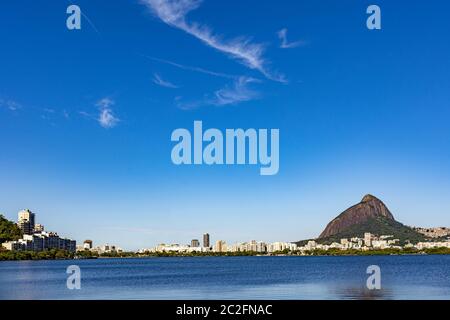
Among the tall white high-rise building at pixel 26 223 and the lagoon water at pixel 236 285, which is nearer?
the lagoon water at pixel 236 285

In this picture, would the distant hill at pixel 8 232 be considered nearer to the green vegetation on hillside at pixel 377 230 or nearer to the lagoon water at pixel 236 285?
the lagoon water at pixel 236 285

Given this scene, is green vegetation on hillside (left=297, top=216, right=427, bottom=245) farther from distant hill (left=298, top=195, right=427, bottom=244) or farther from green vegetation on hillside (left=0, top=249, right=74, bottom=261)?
green vegetation on hillside (left=0, top=249, right=74, bottom=261)

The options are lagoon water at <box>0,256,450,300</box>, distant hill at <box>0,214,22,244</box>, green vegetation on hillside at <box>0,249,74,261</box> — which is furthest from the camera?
distant hill at <box>0,214,22,244</box>

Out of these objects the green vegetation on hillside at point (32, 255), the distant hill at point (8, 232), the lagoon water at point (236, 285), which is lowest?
the green vegetation on hillside at point (32, 255)

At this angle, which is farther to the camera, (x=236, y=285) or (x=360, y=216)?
(x=360, y=216)

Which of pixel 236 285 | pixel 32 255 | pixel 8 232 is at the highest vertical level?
pixel 8 232

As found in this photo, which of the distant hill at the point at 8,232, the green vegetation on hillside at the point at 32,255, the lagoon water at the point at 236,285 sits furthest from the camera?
the distant hill at the point at 8,232

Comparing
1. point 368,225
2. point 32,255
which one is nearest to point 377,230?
point 368,225

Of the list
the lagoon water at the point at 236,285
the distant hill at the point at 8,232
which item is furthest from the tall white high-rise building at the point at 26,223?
the lagoon water at the point at 236,285

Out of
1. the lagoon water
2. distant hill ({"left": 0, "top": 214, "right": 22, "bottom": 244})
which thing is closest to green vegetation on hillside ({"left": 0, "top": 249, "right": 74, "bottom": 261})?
→ distant hill ({"left": 0, "top": 214, "right": 22, "bottom": 244})

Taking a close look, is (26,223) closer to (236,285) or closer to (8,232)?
(8,232)

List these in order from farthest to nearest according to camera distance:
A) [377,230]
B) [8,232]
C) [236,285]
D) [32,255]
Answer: [377,230] < [8,232] < [32,255] < [236,285]
